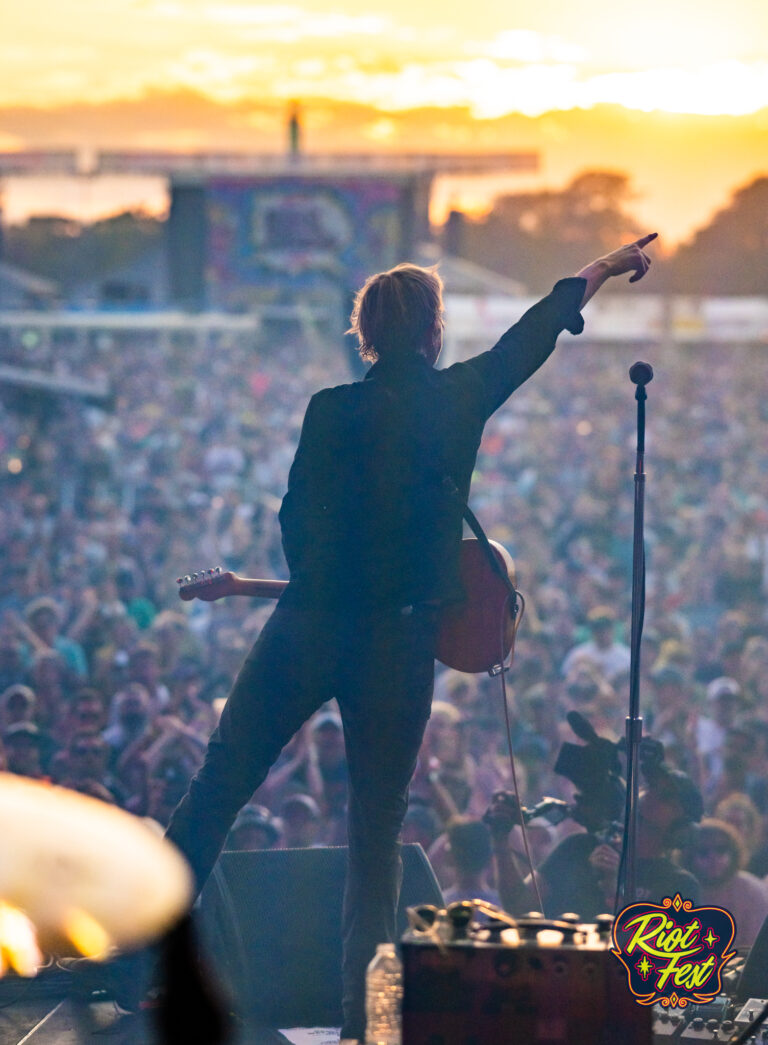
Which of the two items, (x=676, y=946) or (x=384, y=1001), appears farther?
(x=676, y=946)

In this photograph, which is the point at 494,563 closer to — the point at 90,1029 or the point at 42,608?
the point at 90,1029

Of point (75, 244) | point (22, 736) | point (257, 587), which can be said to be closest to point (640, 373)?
point (257, 587)

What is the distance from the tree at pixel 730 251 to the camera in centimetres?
8231

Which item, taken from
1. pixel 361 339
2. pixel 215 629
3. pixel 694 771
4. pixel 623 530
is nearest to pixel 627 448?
pixel 623 530

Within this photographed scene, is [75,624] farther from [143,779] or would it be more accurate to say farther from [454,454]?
[454,454]

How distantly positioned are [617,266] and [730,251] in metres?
84.2

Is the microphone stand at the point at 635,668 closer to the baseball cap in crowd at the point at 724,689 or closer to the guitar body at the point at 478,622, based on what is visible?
the guitar body at the point at 478,622

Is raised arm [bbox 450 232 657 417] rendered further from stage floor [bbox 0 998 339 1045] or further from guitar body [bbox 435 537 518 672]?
stage floor [bbox 0 998 339 1045]

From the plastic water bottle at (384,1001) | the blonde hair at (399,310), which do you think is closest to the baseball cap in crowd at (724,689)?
the blonde hair at (399,310)

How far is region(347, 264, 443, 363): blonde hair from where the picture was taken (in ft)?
10.4

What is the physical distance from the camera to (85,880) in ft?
10.1

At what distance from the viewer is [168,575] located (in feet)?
34.4

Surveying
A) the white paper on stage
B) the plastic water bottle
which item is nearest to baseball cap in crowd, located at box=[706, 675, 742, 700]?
the white paper on stage

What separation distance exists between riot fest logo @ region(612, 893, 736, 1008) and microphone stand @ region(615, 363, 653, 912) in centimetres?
18
